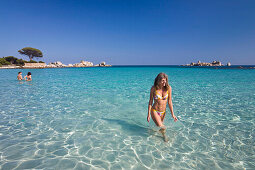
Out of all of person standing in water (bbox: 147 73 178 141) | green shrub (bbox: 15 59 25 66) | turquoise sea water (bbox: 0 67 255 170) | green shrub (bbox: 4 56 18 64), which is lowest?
turquoise sea water (bbox: 0 67 255 170)

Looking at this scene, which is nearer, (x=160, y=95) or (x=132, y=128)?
(x=160, y=95)

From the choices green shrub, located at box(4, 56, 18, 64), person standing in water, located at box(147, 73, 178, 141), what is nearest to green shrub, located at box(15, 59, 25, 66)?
green shrub, located at box(4, 56, 18, 64)

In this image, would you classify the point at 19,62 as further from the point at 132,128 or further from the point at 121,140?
the point at 121,140

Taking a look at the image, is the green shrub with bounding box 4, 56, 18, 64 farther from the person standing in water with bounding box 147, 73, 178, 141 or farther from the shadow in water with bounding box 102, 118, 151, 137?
the person standing in water with bounding box 147, 73, 178, 141

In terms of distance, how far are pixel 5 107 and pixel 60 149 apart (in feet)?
20.5

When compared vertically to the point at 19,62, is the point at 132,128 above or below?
below

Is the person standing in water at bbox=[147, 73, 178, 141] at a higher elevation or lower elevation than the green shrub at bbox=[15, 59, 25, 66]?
lower

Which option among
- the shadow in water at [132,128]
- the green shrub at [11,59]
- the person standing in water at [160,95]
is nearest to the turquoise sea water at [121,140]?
the shadow in water at [132,128]

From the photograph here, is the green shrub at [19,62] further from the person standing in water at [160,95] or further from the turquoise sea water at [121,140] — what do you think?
the person standing in water at [160,95]

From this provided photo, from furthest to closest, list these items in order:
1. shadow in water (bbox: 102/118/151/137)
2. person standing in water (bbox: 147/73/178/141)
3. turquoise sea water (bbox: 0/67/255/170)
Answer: shadow in water (bbox: 102/118/151/137) → person standing in water (bbox: 147/73/178/141) → turquoise sea water (bbox: 0/67/255/170)

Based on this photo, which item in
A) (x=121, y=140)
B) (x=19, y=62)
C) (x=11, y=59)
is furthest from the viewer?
(x=19, y=62)

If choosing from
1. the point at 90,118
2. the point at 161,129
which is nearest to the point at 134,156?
the point at 161,129

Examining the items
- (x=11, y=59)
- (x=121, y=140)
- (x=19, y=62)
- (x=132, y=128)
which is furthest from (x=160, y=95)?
(x=11, y=59)

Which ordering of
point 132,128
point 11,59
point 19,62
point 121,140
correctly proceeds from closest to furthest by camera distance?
point 121,140
point 132,128
point 11,59
point 19,62
